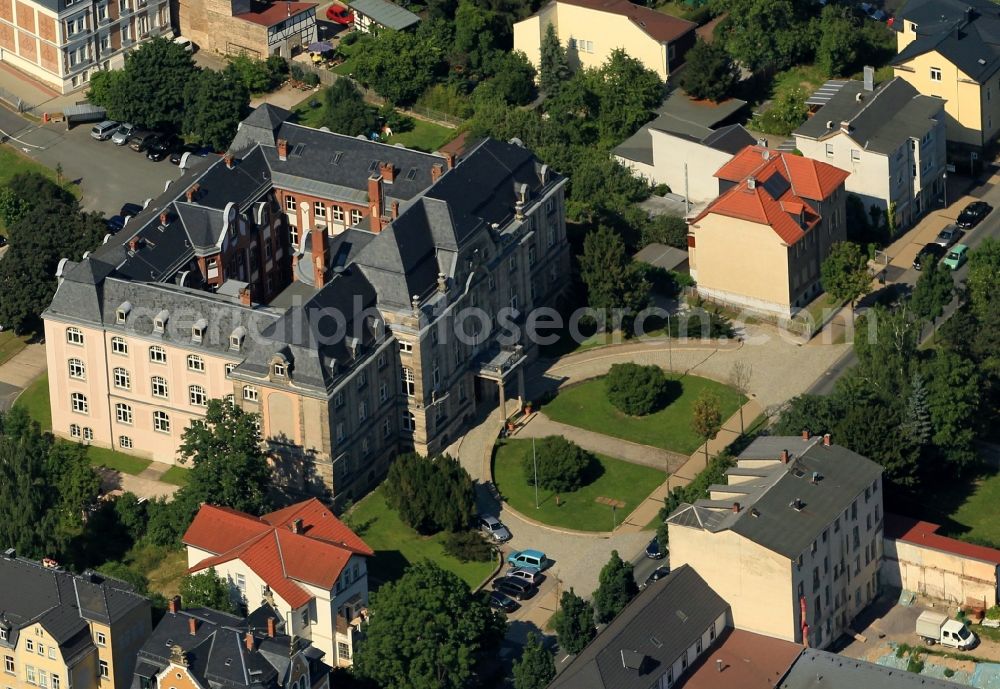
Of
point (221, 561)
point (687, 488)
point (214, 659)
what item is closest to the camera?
point (214, 659)

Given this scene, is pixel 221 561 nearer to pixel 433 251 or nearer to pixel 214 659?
pixel 214 659

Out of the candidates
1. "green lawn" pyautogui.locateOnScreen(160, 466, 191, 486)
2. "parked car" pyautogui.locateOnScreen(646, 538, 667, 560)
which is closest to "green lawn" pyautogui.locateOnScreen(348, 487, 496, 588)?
"parked car" pyautogui.locateOnScreen(646, 538, 667, 560)

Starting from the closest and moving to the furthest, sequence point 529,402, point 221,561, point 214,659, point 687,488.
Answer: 1. point 214,659
2. point 221,561
3. point 687,488
4. point 529,402

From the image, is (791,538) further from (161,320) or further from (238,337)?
(161,320)

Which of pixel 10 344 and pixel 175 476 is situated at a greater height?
pixel 175 476

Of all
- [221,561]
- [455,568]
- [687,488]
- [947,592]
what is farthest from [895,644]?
[221,561]

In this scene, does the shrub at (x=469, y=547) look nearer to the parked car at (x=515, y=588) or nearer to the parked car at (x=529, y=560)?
the parked car at (x=529, y=560)

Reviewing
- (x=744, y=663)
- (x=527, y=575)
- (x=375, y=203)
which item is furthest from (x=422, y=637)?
(x=375, y=203)

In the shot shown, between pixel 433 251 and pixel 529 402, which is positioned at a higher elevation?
pixel 433 251

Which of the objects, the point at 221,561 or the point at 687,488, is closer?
the point at 221,561
